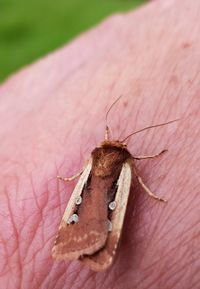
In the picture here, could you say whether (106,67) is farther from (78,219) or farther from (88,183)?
(78,219)

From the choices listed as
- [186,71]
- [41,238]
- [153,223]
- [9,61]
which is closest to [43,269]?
[41,238]

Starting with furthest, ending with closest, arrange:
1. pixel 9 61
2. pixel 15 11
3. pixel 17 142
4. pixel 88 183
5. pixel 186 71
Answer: pixel 15 11 < pixel 9 61 < pixel 17 142 < pixel 186 71 < pixel 88 183

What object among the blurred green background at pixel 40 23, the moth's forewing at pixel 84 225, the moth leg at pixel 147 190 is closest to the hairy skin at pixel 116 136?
the moth leg at pixel 147 190

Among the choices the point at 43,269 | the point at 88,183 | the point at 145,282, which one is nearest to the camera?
the point at 145,282

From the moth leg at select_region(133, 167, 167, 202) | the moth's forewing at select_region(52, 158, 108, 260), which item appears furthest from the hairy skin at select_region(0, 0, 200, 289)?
the moth's forewing at select_region(52, 158, 108, 260)

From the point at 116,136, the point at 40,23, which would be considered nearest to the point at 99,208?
the point at 116,136

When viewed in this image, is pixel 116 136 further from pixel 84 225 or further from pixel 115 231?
pixel 115 231
